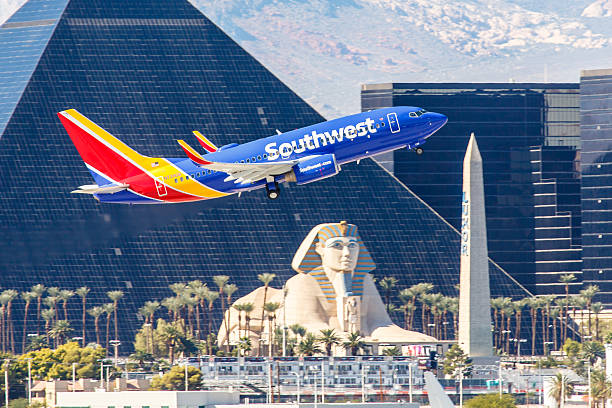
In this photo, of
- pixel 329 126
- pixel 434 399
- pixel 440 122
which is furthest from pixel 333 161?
pixel 434 399

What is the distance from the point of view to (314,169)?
13675 cm

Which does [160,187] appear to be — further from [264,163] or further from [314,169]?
[314,169]

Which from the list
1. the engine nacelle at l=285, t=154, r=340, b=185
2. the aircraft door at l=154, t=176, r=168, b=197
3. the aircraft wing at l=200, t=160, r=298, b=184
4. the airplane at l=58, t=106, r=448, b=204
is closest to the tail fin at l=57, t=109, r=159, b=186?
the airplane at l=58, t=106, r=448, b=204

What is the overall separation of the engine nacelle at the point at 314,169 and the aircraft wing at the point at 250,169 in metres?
0.87

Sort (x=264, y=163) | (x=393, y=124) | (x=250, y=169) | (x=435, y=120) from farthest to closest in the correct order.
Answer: (x=435, y=120) → (x=393, y=124) → (x=264, y=163) → (x=250, y=169)

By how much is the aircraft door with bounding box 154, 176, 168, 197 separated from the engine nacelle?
11.1 m

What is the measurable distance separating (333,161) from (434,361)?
19327 mm

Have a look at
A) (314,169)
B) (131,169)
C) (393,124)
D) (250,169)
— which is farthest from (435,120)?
(131,169)

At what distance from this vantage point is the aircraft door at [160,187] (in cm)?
13812

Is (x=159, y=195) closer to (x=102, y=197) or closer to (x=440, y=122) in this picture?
(x=102, y=197)

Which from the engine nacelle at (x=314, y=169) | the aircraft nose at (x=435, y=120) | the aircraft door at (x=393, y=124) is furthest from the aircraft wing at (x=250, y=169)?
the aircraft nose at (x=435, y=120)

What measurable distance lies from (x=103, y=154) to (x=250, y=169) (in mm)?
17548

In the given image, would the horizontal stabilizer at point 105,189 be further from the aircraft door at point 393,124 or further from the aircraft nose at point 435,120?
the aircraft nose at point 435,120

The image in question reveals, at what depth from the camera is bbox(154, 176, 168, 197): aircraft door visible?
13812 cm
